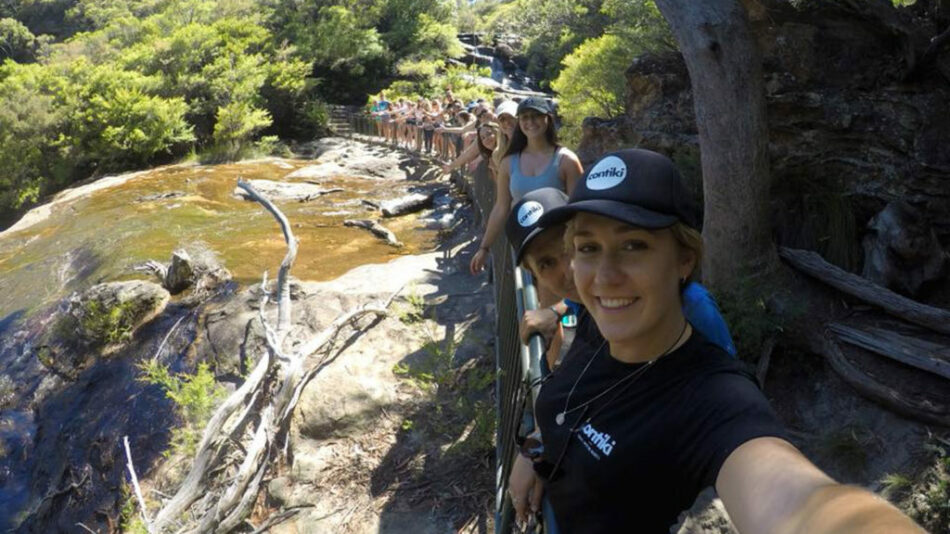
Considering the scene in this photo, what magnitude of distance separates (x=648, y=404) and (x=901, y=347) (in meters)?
3.61

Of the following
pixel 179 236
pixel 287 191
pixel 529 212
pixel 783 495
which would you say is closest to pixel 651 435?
pixel 783 495

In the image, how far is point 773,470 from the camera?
1164mm

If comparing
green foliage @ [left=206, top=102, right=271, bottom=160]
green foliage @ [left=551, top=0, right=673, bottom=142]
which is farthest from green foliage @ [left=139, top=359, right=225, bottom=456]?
green foliage @ [left=206, top=102, right=271, bottom=160]

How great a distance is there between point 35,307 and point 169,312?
3151 mm

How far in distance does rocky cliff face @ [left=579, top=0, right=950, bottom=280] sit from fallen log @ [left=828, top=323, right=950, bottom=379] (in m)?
1.02

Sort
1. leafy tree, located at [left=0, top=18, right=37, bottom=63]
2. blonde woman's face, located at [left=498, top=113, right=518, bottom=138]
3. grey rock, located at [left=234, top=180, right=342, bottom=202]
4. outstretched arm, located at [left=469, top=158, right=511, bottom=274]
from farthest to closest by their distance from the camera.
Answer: leafy tree, located at [left=0, top=18, right=37, bottom=63], grey rock, located at [left=234, top=180, right=342, bottom=202], blonde woman's face, located at [left=498, top=113, right=518, bottom=138], outstretched arm, located at [left=469, top=158, right=511, bottom=274]

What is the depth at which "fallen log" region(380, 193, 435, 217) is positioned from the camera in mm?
12273

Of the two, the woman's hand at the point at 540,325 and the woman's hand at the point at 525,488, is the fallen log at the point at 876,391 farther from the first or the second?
the woman's hand at the point at 525,488

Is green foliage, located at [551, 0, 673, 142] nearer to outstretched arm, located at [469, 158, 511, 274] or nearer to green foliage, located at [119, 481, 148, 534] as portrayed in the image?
outstretched arm, located at [469, 158, 511, 274]

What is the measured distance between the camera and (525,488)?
6.46ft

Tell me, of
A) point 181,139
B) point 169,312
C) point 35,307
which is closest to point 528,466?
point 169,312

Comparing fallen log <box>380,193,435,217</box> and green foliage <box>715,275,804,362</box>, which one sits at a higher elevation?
green foliage <box>715,275,804,362</box>

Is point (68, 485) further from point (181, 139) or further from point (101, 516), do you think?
point (181, 139)

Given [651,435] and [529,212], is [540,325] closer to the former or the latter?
[529,212]
